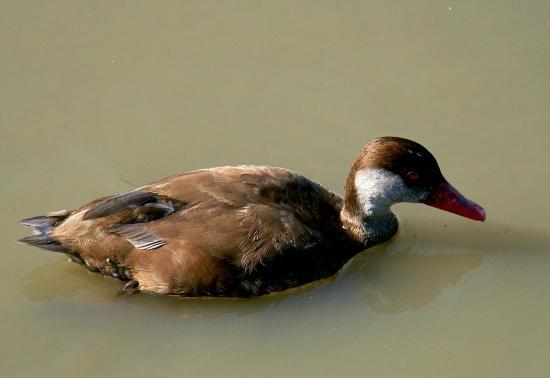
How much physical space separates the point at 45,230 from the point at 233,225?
1.39m

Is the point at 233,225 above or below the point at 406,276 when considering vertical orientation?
above

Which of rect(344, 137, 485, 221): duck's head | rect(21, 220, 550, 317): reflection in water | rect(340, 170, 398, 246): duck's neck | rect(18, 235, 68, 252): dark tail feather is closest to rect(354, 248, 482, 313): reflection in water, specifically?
rect(21, 220, 550, 317): reflection in water

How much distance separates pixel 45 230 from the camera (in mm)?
6629

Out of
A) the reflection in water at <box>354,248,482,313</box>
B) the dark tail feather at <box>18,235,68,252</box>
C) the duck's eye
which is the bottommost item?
the reflection in water at <box>354,248,482,313</box>

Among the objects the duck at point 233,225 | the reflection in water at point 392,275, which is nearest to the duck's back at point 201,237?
the duck at point 233,225

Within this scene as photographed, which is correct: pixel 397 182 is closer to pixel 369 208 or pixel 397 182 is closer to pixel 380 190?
pixel 380 190

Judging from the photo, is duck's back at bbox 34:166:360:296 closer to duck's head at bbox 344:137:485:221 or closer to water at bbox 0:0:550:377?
water at bbox 0:0:550:377

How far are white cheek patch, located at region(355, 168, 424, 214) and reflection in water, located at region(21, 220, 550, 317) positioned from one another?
40 cm

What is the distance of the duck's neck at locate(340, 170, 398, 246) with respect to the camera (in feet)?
22.3

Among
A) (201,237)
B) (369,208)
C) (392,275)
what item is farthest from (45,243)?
(392,275)

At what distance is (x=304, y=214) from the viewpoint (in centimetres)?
673

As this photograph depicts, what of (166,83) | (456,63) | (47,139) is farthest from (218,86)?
(456,63)

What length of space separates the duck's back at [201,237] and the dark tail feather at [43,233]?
0.07ft

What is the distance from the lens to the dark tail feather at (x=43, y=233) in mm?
6535
